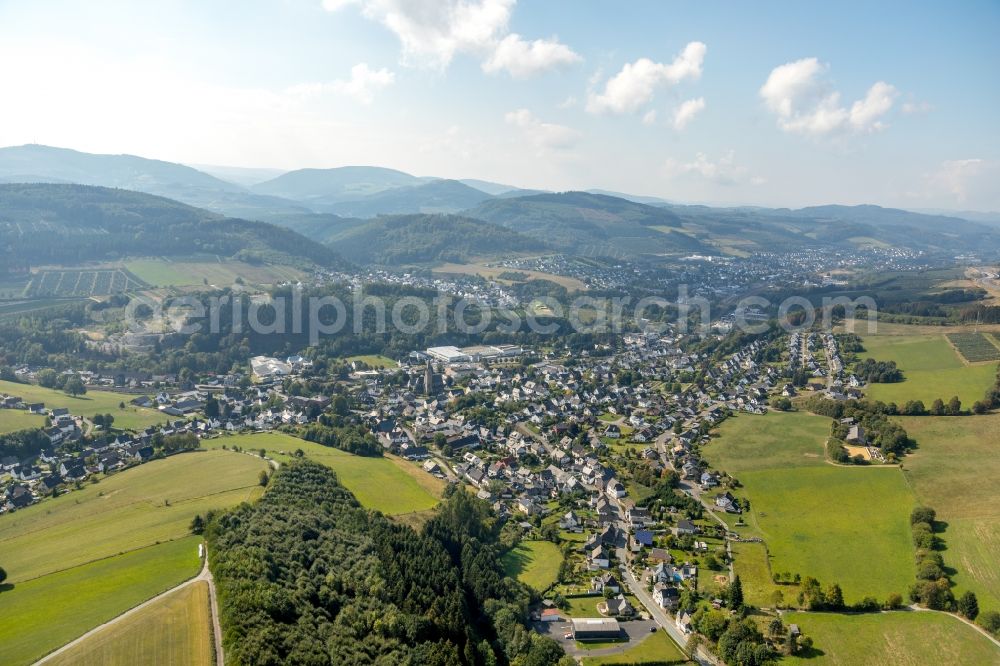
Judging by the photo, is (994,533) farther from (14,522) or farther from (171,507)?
(14,522)

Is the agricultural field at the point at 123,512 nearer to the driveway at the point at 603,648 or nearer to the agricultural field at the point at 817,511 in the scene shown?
the driveway at the point at 603,648

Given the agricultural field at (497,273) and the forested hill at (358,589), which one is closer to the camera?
the forested hill at (358,589)

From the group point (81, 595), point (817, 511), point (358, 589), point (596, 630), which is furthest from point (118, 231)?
point (817, 511)

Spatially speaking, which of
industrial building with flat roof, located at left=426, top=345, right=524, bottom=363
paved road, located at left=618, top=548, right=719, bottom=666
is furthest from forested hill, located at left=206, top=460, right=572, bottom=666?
industrial building with flat roof, located at left=426, top=345, right=524, bottom=363

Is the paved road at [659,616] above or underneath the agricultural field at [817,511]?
underneath

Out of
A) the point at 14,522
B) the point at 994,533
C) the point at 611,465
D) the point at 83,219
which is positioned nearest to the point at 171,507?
the point at 14,522

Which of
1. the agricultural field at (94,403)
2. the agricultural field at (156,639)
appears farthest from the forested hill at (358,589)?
the agricultural field at (94,403)
